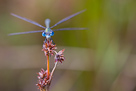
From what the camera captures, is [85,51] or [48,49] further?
[85,51]

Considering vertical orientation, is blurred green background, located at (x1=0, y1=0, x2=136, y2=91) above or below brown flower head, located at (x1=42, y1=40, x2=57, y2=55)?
above

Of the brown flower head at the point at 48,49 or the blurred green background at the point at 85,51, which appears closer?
the brown flower head at the point at 48,49

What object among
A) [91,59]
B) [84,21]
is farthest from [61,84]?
[84,21]

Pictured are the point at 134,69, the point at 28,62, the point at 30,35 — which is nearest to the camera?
the point at 134,69

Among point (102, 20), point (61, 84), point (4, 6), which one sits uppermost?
point (4, 6)

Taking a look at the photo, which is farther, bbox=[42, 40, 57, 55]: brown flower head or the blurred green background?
the blurred green background

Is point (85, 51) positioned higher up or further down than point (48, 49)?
higher up

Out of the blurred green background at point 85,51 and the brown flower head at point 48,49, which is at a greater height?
the blurred green background at point 85,51

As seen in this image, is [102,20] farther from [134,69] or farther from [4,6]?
[4,6]
